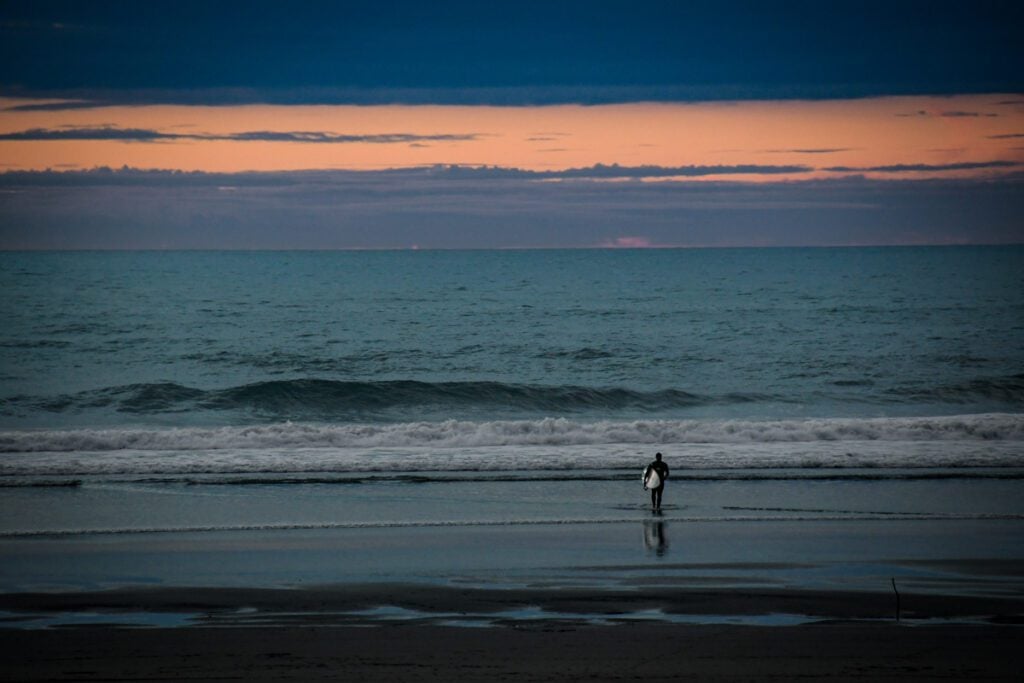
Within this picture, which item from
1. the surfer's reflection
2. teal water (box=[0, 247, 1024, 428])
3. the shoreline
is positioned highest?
teal water (box=[0, 247, 1024, 428])

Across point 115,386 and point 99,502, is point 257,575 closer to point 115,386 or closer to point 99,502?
point 99,502

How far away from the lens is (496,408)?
37625 millimetres

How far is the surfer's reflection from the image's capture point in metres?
16.2

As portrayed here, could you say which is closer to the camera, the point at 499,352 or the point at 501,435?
the point at 501,435

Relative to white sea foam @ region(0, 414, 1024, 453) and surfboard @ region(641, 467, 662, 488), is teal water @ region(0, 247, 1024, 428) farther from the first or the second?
surfboard @ region(641, 467, 662, 488)

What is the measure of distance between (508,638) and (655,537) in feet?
19.0

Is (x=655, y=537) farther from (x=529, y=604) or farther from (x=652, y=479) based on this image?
(x=529, y=604)

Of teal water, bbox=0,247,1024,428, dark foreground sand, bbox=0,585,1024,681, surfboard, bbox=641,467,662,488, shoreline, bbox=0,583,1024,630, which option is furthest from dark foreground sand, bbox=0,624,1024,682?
teal water, bbox=0,247,1024,428

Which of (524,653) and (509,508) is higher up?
(509,508)

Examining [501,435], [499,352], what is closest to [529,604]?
[501,435]

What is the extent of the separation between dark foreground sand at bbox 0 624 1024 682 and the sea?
6.02m

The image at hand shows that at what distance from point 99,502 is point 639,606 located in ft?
39.3

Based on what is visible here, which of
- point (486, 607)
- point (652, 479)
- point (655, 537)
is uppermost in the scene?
point (652, 479)

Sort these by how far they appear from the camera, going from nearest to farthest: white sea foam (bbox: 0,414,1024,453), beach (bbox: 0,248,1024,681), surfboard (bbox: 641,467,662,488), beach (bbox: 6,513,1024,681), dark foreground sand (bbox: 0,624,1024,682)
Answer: dark foreground sand (bbox: 0,624,1024,682)
beach (bbox: 6,513,1024,681)
beach (bbox: 0,248,1024,681)
surfboard (bbox: 641,467,662,488)
white sea foam (bbox: 0,414,1024,453)
